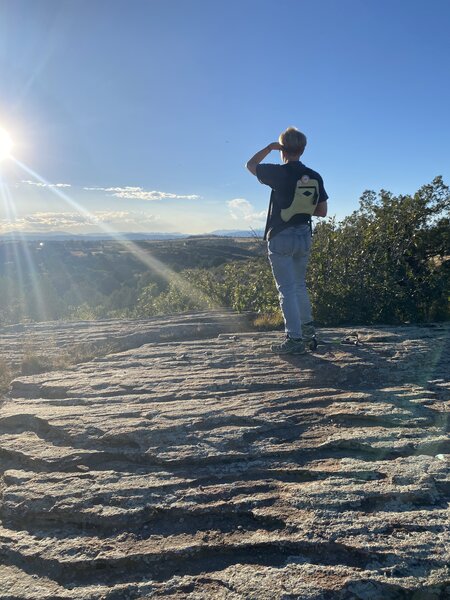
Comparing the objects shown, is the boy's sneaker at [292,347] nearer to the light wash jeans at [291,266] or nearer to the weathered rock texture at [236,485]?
the light wash jeans at [291,266]

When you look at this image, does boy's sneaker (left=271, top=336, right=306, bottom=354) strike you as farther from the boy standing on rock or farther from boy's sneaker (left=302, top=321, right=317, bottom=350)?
boy's sneaker (left=302, top=321, right=317, bottom=350)

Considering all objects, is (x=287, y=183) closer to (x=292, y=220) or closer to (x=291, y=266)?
(x=292, y=220)

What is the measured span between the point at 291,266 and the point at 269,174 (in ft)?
4.12

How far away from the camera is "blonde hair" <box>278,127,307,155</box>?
215 inches

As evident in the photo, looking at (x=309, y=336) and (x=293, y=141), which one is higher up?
(x=293, y=141)

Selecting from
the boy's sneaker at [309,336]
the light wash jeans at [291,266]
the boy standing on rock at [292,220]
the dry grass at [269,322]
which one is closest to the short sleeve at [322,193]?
the boy standing on rock at [292,220]

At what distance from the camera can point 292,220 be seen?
5750mm

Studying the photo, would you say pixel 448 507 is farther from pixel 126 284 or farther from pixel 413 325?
pixel 126 284

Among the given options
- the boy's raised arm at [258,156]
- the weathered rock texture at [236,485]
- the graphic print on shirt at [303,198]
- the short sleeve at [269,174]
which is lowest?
the weathered rock texture at [236,485]

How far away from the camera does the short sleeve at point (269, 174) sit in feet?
18.2

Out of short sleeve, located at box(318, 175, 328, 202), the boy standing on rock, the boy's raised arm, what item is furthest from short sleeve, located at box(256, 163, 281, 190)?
short sleeve, located at box(318, 175, 328, 202)

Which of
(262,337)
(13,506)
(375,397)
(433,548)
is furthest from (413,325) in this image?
(13,506)

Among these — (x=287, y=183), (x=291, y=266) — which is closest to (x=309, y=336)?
(x=291, y=266)

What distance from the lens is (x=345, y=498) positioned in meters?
3.47
